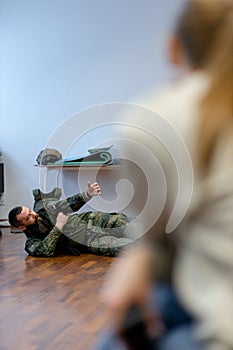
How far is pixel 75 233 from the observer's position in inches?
152

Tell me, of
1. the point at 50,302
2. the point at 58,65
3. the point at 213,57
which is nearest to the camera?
the point at 213,57

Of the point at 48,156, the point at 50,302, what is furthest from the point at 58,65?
the point at 50,302

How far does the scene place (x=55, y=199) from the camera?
439cm

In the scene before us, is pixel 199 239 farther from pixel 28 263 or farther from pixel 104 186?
pixel 104 186

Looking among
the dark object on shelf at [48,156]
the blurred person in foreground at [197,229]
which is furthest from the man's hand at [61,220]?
the blurred person in foreground at [197,229]

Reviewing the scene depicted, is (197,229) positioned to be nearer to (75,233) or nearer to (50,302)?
(50,302)

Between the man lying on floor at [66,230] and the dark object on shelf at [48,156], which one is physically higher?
the dark object on shelf at [48,156]

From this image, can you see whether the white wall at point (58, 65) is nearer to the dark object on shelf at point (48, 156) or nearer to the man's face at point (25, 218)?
the dark object on shelf at point (48, 156)

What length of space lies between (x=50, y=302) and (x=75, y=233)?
1323 millimetres

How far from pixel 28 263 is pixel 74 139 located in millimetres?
2118

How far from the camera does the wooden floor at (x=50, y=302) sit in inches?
79.4


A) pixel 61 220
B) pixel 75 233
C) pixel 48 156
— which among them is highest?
pixel 48 156

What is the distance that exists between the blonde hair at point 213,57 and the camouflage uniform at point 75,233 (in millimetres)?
3092

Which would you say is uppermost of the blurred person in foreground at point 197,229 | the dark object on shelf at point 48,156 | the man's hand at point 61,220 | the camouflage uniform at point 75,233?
the blurred person in foreground at point 197,229
